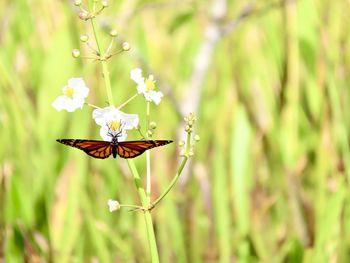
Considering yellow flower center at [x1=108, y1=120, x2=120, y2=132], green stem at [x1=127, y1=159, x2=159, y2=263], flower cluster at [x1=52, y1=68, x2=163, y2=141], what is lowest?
green stem at [x1=127, y1=159, x2=159, y2=263]

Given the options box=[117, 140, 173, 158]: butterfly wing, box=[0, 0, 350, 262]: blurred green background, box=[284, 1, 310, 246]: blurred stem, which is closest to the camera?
box=[117, 140, 173, 158]: butterfly wing

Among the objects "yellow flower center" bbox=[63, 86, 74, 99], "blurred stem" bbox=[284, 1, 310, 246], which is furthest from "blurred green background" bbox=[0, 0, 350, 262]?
"yellow flower center" bbox=[63, 86, 74, 99]

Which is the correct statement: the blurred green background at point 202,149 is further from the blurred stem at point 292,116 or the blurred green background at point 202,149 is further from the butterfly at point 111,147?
the butterfly at point 111,147

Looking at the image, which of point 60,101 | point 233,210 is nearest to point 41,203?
point 233,210

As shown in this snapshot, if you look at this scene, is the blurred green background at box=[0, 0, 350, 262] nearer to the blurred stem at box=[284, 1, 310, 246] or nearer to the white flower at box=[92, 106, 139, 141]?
the blurred stem at box=[284, 1, 310, 246]

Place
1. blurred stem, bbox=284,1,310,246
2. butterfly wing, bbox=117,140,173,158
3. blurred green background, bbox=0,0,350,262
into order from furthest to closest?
blurred stem, bbox=284,1,310,246 < blurred green background, bbox=0,0,350,262 < butterfly wing, bbox=117,140,173,158

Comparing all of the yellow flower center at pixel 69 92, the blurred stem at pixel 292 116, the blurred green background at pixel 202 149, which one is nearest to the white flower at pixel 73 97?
the yellow flower center at pixel 69 92
